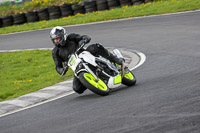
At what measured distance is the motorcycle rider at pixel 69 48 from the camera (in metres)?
8.21

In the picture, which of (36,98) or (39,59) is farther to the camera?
(39,59)

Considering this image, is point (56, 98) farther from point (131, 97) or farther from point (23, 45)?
point (23, 45)

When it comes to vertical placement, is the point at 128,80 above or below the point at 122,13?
above

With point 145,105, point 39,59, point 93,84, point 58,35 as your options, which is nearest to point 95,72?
point 93,84

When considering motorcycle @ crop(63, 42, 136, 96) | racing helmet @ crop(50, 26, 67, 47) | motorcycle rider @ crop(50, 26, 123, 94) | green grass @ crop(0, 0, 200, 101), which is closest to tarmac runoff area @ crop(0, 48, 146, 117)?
motorcycle rider @ crop(50, 26, 123, 94)

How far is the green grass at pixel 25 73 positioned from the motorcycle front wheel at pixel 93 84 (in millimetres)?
2795

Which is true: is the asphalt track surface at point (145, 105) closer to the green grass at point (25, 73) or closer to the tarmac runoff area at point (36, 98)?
the tarmac runoff area at point (36, 98)

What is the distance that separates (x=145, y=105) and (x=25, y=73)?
25.5 feet

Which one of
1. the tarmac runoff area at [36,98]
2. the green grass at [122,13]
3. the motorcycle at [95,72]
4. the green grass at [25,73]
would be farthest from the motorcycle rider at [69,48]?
the green grass at [122,13]

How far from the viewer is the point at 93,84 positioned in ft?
25.4

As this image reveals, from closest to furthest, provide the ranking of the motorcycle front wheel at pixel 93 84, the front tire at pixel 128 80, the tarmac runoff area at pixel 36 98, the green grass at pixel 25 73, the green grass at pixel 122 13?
the motorcycle front wheel at pixel 93 84 < the front tire at pixel 128 80 < the tarmac runoff area at pixel 36 98 < the green grass at pixel 25 73 < the green grass at pixel 122 13

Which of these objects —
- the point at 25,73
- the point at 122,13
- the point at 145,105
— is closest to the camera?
the point at 145,105

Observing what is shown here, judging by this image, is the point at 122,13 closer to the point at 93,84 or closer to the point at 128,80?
the point at 128,80

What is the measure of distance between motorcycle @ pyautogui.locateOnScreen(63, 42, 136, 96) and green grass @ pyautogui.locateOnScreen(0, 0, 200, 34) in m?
12.7
